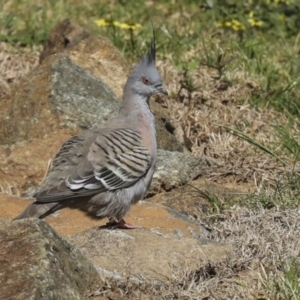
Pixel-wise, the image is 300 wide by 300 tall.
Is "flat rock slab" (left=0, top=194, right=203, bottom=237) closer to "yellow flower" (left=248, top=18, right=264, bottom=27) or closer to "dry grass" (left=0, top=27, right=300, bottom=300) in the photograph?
"dry grass" (left=0, top=27, right=300, bottom=300)

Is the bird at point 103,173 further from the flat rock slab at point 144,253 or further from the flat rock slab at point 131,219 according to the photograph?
the flat rock slab at point 144,253

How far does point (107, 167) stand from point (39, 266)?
1.75 metres

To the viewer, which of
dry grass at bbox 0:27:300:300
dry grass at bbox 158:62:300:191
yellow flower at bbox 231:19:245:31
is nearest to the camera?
dry grass at bbox 0:27:300:300

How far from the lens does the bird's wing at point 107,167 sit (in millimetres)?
5918

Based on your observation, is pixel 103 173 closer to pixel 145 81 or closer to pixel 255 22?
pixel 145 81

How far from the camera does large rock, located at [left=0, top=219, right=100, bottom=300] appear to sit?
4438mm

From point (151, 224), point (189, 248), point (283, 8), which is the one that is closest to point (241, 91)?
point (283, 8)

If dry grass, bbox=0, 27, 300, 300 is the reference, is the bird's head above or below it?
above

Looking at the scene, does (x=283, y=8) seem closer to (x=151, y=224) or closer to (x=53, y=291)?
(x=151, y=224)

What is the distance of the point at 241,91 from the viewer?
918 cm

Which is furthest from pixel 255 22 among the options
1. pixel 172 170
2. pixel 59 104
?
pixel 172 170

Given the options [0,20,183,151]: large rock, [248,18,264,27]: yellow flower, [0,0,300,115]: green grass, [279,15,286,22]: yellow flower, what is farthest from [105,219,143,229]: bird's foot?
[279,15,286,22]: yellow flower

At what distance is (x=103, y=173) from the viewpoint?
6.16m

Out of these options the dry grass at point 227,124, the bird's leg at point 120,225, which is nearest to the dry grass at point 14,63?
the dry grass at point 227,124
